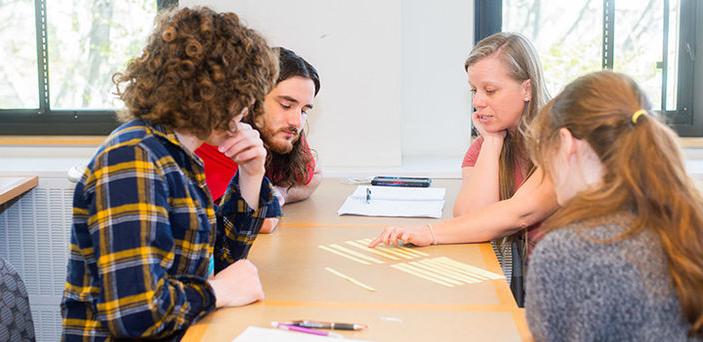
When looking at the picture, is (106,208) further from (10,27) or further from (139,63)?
(10,27)

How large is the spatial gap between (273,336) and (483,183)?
101 centimetres

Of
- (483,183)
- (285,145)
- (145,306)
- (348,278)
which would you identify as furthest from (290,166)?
(145,306)

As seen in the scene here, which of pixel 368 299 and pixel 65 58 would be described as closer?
pixel 368 299

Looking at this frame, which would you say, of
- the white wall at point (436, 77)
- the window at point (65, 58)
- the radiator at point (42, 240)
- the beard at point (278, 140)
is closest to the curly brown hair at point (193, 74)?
the beard at point (278, 140)

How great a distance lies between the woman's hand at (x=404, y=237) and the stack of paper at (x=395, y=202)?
11.3 inches

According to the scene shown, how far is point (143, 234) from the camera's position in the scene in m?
1.27

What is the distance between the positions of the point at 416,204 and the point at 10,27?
2015 mm

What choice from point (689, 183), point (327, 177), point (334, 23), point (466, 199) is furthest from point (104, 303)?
point (334, 23)

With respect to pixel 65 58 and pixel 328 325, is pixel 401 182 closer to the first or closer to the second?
pixel 328 325

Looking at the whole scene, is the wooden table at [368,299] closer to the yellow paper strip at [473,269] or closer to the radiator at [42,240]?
the yellow paper strip at [473,269]

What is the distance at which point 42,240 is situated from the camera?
2.99m

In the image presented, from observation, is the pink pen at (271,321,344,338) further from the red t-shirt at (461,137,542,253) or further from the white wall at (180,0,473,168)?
the white wall at (180,0,473,168)

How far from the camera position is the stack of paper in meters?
2.24

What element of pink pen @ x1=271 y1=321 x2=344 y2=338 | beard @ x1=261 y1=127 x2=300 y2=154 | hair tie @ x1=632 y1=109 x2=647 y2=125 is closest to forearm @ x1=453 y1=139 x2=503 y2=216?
beard @ x1=261 y1=127 x2=300 y2=154
